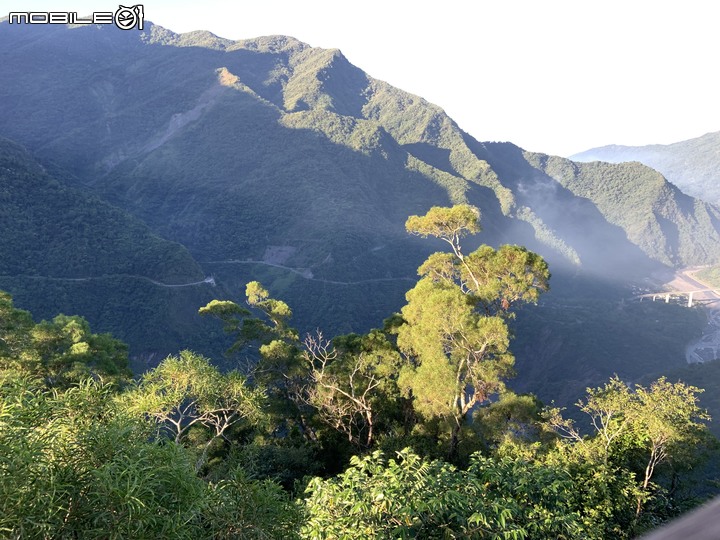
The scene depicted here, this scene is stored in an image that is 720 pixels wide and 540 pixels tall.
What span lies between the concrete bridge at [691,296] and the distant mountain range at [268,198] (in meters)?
6.29

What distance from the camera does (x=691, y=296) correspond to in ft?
251

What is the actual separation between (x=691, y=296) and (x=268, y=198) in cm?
8053

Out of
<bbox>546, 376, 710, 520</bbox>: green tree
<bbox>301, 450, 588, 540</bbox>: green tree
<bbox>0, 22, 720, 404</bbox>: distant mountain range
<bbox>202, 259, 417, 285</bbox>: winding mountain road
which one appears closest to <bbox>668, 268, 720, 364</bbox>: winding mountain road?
<bbox>0, 22, 720, 404</bbox>: distant mountain range

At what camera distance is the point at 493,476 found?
6.76m

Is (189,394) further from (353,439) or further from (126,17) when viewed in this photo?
(126,17)

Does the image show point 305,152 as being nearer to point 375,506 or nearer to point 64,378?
point 64,378

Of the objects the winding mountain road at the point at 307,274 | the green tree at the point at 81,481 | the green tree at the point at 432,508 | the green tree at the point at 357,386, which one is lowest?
the winding mountain road at the point at 307,274

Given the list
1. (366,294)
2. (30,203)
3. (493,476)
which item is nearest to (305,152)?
(366,294)

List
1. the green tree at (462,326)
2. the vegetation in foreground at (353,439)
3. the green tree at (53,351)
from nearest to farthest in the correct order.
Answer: the vegetation in foreground at (353,439), the green tree at (462,326), the green tree at (53,351)

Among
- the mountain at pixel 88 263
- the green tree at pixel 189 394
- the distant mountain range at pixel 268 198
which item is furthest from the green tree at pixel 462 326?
the mountain at pixel 88 263

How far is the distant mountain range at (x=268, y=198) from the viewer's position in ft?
137

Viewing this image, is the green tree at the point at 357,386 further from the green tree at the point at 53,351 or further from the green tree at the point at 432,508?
the green tree at the point at 432,508

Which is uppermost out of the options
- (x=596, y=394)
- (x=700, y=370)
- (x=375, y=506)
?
(x=375, y=506)

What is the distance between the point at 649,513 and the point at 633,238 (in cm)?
12353
